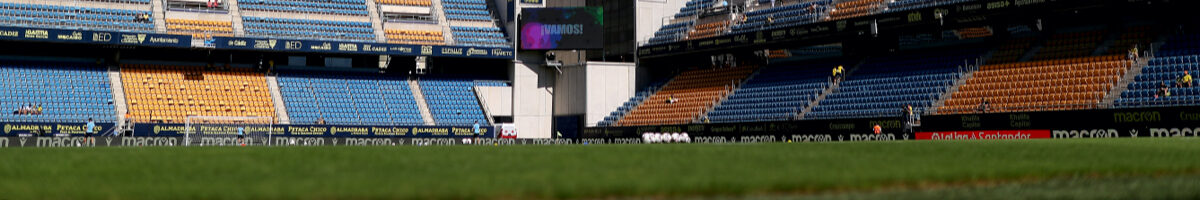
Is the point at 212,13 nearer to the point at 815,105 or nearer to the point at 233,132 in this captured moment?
the point at 233,132

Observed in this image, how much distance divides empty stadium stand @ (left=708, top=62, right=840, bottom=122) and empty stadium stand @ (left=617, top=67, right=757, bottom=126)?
92 centimetres

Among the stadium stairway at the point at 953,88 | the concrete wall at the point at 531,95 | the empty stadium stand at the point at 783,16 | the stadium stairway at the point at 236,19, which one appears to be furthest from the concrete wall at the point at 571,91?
the stadium stairway at the point at 953,88

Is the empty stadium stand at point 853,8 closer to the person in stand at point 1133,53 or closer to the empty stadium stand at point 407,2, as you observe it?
the person in stand at point 1133,53

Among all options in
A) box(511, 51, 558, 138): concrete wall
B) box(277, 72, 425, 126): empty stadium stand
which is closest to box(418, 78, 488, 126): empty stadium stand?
box(277, 72, 425, 126): empty stadium stand

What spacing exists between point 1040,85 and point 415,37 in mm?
29596

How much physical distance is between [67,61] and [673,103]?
27429 mm

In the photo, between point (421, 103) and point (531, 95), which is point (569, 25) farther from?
point (421, 103)

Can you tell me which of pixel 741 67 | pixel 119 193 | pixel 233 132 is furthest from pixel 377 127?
Result: pixel 119 193

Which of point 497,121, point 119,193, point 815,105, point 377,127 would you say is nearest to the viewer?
point 119,193

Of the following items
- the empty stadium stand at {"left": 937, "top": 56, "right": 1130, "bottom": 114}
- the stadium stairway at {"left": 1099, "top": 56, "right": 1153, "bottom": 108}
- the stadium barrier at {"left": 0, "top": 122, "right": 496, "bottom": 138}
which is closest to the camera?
the stadium stairway at {"left": 1099, "top": 56, "right": 1153, "bottom": 108}

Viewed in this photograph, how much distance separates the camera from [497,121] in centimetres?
5969

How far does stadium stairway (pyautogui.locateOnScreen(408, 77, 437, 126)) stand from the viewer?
180ft

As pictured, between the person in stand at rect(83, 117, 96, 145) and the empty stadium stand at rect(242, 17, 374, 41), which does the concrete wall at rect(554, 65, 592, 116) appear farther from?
the person in stand at rect(83, 117, 96, 145)

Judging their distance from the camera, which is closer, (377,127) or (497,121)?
(377,127)
